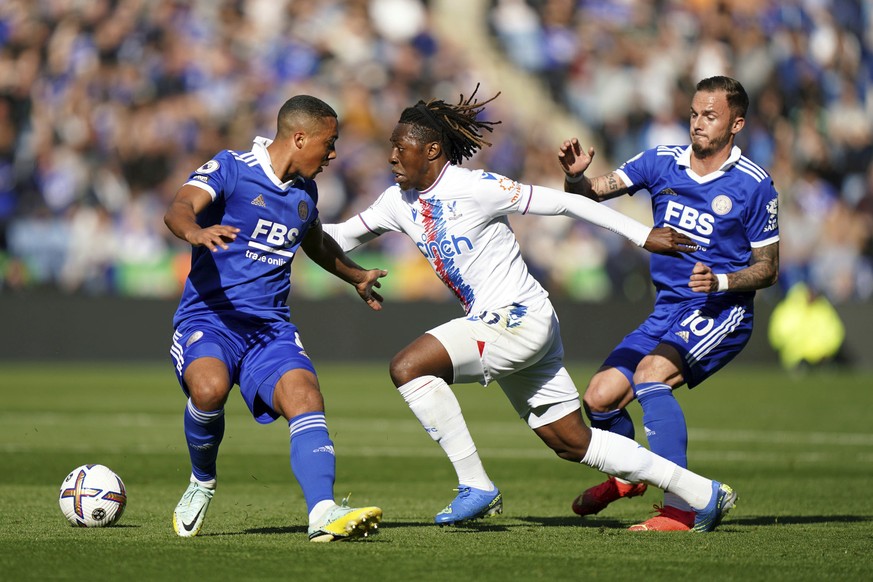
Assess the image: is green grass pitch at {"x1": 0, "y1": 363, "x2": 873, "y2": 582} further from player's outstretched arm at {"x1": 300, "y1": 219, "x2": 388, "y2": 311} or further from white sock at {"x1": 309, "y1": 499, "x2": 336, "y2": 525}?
player's outstretched arm at {"x1": 300, "y1": 219, "x2": 388, "y2": 311}

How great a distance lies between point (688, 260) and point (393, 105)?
15964 millimetres

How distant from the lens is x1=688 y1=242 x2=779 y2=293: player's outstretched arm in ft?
22.0

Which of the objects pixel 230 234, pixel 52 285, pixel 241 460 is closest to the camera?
pixel 230 234

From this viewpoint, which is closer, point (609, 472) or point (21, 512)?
point (609, 472)

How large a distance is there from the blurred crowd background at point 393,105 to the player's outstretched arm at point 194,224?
49.2ft

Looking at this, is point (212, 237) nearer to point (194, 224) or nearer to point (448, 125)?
point (194, 224)

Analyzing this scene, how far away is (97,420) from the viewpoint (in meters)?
13.9

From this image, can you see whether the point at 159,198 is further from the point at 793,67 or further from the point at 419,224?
the point at 419,224

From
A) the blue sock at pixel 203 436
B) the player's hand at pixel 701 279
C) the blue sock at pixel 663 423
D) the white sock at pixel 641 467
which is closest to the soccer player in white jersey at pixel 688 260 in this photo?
the blue sock at pixel 663 423

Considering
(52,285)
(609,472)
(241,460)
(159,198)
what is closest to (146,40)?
(159,198)

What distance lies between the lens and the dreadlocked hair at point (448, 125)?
22.9ft

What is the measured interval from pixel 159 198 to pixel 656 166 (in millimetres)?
15164

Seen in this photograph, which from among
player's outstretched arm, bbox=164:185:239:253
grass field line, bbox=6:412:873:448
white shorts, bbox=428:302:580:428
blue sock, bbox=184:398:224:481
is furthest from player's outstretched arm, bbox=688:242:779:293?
grass field line, bbox=6:412:873:448

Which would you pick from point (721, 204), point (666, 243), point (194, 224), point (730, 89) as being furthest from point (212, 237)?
point (730, 89)
